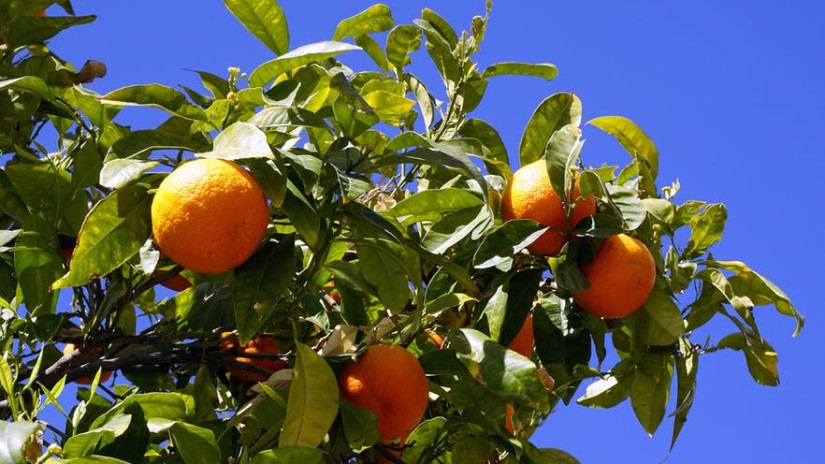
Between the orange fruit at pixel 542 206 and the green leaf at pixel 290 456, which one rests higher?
the orange fruit at pixel 542 206

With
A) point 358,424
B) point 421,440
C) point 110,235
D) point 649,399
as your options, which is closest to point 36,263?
point 110,235

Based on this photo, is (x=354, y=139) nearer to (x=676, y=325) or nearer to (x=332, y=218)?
(x=332, y=218)

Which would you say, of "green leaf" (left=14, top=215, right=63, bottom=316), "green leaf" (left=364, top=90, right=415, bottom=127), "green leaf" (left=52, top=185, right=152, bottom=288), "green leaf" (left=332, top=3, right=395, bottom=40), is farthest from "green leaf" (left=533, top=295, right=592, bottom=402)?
"green leaf" (left=14, top=215, right=63, bottom=316)

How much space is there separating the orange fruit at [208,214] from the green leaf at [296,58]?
0.22 metres

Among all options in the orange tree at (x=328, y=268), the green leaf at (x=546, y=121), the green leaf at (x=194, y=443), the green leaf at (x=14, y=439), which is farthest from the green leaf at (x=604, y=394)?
the green leaf at (x=14, y=439)

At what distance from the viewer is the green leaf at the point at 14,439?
1.27 metres

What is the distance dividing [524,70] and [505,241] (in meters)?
0.55

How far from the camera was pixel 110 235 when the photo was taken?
5.18ft

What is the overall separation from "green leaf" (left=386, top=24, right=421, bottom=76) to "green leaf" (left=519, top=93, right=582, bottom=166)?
13.6 inches

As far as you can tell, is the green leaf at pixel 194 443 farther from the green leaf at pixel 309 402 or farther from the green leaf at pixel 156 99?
the green leaf at pixel 156 99

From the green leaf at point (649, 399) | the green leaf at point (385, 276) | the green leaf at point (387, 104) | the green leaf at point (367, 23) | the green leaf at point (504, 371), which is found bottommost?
the green leaf at point (649, 399)

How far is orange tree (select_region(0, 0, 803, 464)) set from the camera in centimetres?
157

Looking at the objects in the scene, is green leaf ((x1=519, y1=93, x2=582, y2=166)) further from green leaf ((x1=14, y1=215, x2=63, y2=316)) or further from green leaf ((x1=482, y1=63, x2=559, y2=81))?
green leaf ((x1=14, y1=215, x2=63, y2=316))

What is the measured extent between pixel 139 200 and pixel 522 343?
730 mm
